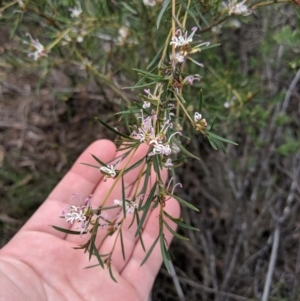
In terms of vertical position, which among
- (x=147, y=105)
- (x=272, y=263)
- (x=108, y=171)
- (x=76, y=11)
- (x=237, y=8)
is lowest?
(x=272, y=263)

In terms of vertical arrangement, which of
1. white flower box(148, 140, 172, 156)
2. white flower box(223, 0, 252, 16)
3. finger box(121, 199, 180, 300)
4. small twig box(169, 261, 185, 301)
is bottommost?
small twig box(169, 261, 185, 301)

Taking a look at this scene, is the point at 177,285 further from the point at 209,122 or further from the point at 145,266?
the point at 209,122

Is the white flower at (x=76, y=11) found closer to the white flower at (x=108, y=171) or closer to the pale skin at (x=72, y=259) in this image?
the pale skin at (x=72, y=259)

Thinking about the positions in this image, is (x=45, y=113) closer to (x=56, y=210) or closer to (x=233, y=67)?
(x=56, y=210)

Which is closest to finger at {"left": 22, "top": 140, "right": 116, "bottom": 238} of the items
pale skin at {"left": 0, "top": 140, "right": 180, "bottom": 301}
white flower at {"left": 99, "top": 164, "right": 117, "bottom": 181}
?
pale skin at {"left": 0, "top": 140, "right": 180, "bottom": 301}

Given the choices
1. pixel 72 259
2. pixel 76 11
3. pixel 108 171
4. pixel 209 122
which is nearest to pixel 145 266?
pixel 72 259

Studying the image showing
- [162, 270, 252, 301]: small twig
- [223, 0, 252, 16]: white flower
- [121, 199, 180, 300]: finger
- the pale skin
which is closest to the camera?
[223, 0, 252, 16]: white flower

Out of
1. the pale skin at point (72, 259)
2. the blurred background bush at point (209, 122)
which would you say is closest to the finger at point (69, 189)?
the pale skin at point (72, 259)

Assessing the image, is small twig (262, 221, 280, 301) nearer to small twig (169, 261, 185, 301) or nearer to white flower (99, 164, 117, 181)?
small twig (169, 261, 185, 301)
